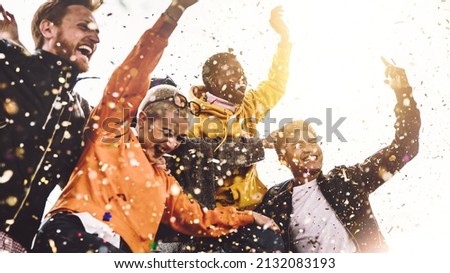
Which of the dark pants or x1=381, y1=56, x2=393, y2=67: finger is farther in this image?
x1=381, y1=56, x2=393, y2=67: finger

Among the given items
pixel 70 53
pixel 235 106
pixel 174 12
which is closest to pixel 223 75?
pixel 235 106

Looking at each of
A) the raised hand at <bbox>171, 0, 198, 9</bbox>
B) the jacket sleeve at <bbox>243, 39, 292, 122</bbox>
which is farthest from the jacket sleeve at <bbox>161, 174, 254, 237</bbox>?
the raised hand at <bbox>171, 0, 198, 9</bbox>

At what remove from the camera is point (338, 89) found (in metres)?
1.76

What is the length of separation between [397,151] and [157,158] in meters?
0.82

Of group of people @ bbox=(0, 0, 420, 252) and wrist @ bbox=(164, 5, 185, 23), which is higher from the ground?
wrist @ bbox=(164, 5, 185, 23)

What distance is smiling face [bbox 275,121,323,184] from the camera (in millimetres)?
1736

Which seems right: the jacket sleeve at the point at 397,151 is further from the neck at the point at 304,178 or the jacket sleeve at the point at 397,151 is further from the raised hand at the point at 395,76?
the neck at the point at 304,178

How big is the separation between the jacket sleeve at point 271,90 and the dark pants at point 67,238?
617 mm

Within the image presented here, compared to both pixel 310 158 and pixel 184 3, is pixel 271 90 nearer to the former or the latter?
pixel 310 158

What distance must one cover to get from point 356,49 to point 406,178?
0.48 m

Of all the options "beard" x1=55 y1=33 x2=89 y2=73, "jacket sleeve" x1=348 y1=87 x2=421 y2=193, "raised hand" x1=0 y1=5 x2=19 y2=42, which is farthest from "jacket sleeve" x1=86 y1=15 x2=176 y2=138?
"jacket sleeve" x1=348 y1=87 x2=421 y2=193

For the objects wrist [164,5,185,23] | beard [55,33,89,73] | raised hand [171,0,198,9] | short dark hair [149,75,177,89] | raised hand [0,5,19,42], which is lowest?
short dark hair [149,75,177,89]

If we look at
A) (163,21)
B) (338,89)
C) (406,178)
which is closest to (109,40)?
(163,21)

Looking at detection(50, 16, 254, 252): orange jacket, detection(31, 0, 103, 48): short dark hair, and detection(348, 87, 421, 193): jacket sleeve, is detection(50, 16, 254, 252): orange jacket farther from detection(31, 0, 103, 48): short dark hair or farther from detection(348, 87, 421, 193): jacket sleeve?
detection(348, 87, 421, 193): jacket sleeve
